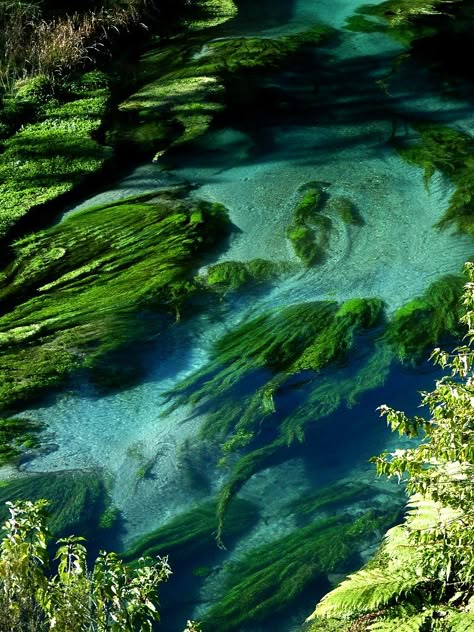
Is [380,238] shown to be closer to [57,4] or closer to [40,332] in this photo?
[40,332]

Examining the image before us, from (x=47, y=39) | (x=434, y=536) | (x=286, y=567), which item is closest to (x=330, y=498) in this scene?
(x=286, y=567)

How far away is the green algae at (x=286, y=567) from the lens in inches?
140

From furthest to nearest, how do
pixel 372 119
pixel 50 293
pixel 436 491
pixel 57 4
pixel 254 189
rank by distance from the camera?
pixel 57 4
pixel 372 119
pixel 254 189
pixel 50 293
pixel 436 491

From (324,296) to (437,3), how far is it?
7016 mm

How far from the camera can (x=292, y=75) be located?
8961 millimetres

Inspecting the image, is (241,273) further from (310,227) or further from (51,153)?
(51,153)

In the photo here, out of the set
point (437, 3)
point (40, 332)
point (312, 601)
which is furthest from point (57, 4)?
point (312, 601)

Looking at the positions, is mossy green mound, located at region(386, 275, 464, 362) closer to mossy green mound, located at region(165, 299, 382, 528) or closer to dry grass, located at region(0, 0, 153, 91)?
mossy green mound, located at region(165, 299, 382, 528)

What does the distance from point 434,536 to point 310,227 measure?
3713 mm

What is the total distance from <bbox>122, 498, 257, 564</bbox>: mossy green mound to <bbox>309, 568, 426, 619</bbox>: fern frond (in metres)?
0.96

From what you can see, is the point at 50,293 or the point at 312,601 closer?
the point at 312,601

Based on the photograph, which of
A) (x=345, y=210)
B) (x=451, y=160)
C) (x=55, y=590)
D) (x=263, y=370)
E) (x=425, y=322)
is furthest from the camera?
(x=451, y=160)

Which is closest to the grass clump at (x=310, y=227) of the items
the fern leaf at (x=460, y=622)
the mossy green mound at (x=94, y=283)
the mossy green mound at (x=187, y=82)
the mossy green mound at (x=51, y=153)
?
the mossy green mound at (x=94, y=283)

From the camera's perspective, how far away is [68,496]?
13.6 ft
